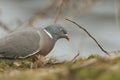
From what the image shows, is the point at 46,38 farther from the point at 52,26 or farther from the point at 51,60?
the point at 51,60

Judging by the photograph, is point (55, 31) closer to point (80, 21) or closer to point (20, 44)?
point (20, 44)

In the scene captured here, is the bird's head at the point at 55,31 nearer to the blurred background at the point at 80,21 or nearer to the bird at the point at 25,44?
the bird at the point at 25,44

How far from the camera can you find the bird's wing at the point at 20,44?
4.53 m

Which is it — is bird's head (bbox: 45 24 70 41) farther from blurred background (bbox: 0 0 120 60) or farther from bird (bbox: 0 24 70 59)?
blurred background (bbox: 0 0 120 60)

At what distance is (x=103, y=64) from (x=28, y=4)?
49.8 feet

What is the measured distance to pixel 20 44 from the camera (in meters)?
4.62

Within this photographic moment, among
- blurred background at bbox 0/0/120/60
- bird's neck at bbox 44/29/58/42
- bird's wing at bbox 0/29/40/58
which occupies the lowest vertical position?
bird's wing at bbox 0/29/40/58

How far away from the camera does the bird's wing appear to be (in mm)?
4531

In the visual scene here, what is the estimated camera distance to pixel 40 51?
15.2 ft

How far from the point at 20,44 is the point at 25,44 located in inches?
1.9

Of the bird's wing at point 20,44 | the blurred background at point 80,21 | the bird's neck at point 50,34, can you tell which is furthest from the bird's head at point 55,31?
the blurred background at point 80,21

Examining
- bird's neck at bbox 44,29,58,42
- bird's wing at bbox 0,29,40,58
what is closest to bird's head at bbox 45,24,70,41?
bird's neck at bbox 44,29,58,42

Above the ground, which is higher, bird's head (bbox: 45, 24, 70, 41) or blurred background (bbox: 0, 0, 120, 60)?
blurred background (bbox: 0, 0, 120, 60)

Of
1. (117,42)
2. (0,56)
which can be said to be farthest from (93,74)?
(117,42)
